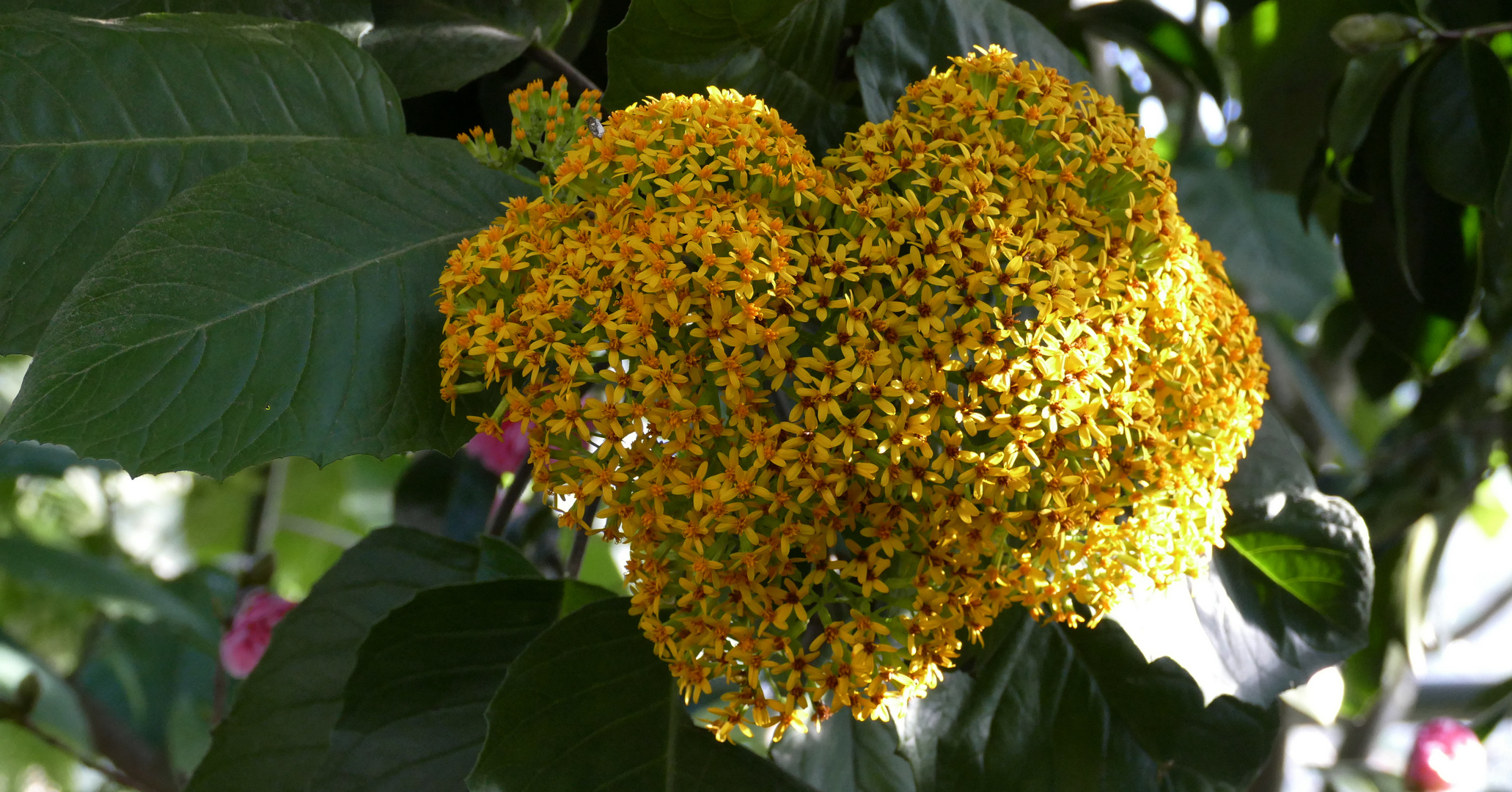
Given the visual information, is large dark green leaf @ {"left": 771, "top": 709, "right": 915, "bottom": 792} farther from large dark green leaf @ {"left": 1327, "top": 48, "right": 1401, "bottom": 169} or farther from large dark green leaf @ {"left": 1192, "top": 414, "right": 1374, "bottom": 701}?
large dark green leaf @ {"left": 1327, "top": 48, "right": 1401, "bottom": 169}

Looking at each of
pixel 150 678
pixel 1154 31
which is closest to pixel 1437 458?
pixel 1154 31

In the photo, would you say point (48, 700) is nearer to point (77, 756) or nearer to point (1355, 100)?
point (77, 756)

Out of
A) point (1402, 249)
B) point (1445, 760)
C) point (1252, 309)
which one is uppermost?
point (1402, 249)

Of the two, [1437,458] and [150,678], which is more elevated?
[1437,458]

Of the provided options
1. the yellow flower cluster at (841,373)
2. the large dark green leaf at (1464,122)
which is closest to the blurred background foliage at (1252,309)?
the large dark green leaf at (1464,122)

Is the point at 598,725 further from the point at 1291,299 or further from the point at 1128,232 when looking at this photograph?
the point at 1291,299

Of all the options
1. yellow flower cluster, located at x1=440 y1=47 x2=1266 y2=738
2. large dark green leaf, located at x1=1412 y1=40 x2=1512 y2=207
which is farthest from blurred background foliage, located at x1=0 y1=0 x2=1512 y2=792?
yellow flower cluster, located at x1=440 y1=47 x2=1266 y2=738
